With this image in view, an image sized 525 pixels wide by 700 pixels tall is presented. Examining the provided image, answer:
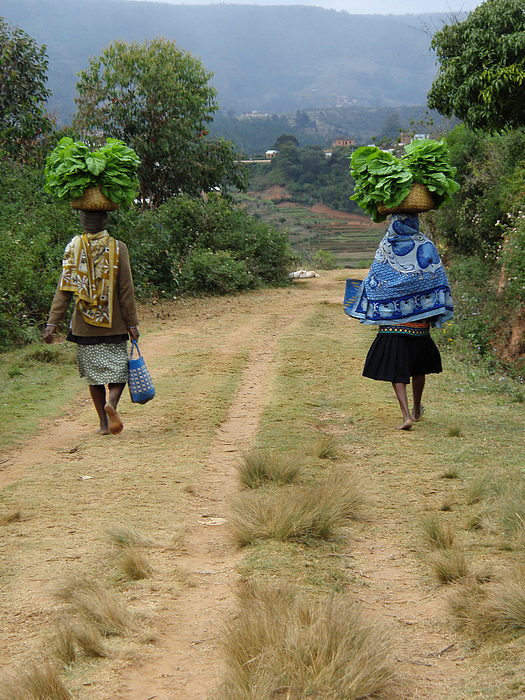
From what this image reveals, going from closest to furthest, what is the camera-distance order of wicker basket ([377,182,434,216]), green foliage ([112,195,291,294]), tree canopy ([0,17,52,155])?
wicker basket ([377,182,434,216])
tree canopy ([0,17,52,155])
green foliage ([112,195,291,294])

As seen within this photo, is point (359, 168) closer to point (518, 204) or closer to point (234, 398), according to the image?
point (234, 398)

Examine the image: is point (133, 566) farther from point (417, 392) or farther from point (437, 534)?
point (417, 392)

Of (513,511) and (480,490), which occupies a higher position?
(513,511)

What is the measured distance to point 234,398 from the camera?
24.0 feet

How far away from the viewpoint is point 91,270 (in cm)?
566

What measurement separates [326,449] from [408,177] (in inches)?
92.3

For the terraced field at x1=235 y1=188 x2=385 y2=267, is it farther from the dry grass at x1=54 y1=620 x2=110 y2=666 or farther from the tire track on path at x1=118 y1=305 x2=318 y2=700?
the dry grass at x1=54 y1=620 x2=110 y2=666

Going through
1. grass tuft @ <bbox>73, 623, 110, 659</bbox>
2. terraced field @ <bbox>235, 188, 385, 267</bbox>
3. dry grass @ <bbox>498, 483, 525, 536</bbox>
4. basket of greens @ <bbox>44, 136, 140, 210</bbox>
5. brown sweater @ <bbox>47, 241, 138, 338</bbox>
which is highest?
basket of greens @ <bbox>44, 136, 140, 210</bbox>

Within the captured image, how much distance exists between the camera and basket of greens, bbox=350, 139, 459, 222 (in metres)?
5.71

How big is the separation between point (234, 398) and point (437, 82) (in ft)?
19.1

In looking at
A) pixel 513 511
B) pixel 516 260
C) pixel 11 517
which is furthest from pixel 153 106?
pixel 513 511

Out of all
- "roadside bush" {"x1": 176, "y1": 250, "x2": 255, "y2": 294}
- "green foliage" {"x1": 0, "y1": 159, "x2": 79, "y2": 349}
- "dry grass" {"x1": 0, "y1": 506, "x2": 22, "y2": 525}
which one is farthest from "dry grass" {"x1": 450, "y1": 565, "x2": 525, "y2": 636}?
"roadside bush" {"x1": 176, "y1": 250, "x2": 255, "y2": 294}

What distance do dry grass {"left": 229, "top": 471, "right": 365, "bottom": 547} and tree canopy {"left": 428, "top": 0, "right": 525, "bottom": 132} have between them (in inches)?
269

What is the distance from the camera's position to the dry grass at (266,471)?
14.7ft
